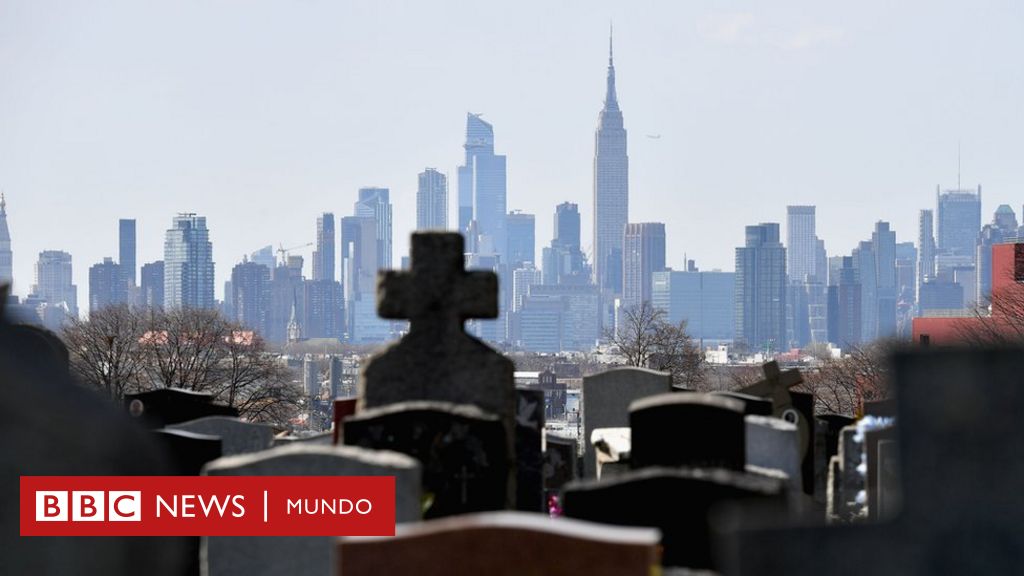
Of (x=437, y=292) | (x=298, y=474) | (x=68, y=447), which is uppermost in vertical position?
(x=437, y=292)

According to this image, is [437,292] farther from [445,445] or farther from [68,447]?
[68,447]

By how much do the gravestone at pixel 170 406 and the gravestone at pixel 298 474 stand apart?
18.9ft

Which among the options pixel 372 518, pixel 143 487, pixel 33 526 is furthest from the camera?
pixel 372 518

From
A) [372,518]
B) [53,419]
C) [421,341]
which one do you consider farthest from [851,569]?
[421,341]

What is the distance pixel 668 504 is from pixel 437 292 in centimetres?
301

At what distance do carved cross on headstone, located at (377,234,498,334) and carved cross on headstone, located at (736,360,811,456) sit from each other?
5297 millimetres

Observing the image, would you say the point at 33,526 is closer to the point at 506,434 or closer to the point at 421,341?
the point at 506,434

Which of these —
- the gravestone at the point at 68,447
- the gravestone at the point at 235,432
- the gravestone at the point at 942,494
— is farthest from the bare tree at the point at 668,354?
the gravestone at the point at 68,447

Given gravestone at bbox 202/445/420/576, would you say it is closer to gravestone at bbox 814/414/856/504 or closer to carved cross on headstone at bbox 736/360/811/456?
gravestone at bbox 814/414/856/504

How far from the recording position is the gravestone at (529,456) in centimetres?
1021

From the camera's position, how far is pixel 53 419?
4.21m

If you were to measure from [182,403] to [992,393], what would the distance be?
9.63 m

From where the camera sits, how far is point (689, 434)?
7805mm

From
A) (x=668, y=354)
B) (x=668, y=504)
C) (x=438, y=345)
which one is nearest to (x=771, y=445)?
(x=438, y=345)
